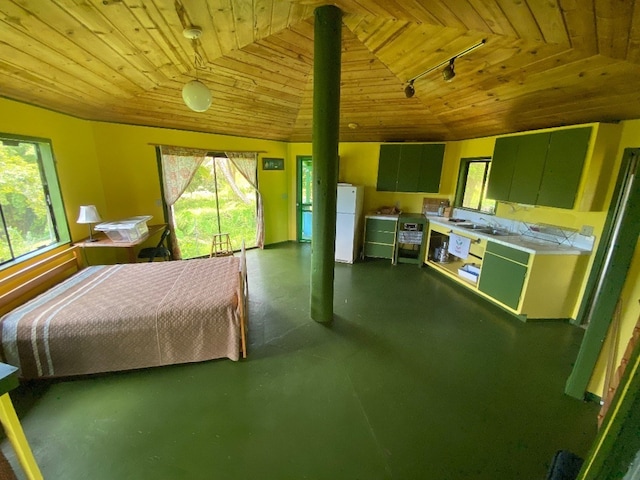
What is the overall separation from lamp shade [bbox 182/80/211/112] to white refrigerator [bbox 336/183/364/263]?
2740mm

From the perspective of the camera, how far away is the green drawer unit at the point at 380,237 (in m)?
4.89

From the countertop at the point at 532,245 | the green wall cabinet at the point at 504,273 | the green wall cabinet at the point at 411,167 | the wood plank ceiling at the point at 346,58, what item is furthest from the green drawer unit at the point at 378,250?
the wood plank ceiling at the point at 346,58

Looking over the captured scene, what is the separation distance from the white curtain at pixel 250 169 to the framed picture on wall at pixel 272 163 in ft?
0.74

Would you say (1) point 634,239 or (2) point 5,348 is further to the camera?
(2) point 5,348

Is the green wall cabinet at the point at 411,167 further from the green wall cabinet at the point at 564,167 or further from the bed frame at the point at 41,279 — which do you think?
the bed frame at the point at 41,279

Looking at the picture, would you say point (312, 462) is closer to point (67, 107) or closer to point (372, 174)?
point (67, 107)

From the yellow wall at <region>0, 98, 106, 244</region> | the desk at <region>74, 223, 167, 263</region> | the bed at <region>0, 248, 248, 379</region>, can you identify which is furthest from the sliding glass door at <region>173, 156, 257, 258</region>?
the bed at <region>0, 248, 248, 379</region>

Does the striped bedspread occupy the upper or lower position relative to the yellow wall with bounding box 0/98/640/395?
lower

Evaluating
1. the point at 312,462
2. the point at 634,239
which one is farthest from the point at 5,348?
the point at 634,239

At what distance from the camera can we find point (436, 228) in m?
4.60

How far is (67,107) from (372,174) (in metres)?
4.54

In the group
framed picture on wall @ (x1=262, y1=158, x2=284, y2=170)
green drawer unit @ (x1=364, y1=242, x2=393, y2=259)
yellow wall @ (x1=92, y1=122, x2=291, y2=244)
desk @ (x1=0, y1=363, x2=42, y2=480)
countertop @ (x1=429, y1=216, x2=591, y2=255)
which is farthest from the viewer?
framed picture on wall @ (x1=262, y1=158, x2=284, y2=170)

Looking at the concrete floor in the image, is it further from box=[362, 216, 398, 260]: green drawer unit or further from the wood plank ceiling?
the wood plank ceiling

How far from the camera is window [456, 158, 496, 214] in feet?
14.0
